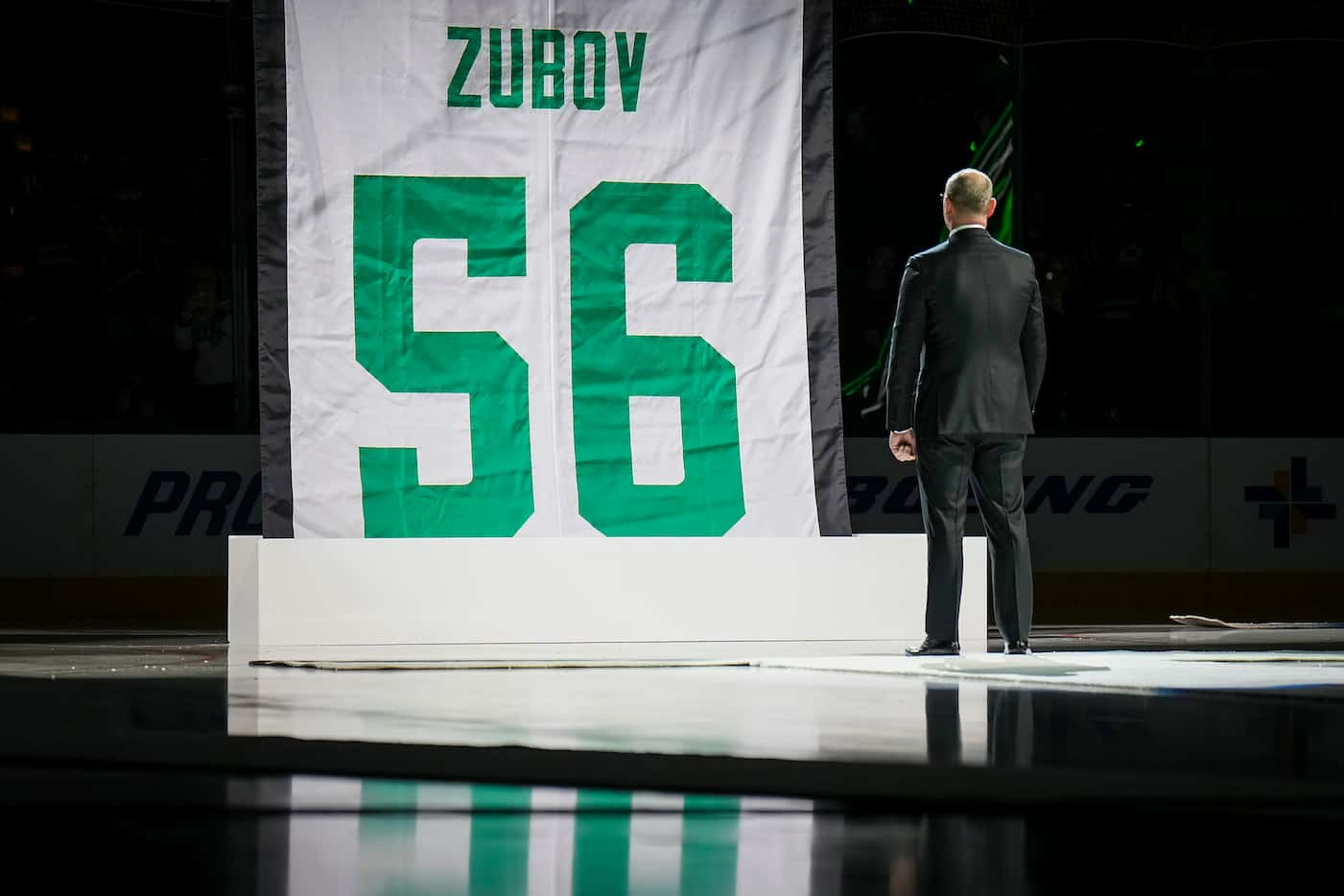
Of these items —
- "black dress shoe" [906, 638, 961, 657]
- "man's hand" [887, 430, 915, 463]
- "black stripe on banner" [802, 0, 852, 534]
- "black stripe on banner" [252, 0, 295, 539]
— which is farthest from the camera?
"black stripe on banner" [802, 0, 852, 534]

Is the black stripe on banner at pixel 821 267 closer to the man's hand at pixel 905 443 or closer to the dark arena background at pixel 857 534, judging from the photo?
the dark arena background at pixel 857 534

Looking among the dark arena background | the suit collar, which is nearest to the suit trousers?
the dark arena background

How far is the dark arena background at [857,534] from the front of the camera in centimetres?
285

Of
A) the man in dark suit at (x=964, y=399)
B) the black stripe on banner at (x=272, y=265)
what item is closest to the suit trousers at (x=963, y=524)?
the man in dark suit at (x=964, y=399)

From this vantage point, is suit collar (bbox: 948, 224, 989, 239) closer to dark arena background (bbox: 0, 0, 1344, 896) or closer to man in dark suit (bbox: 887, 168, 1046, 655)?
man in dark suit (bbox: 887, 168, 1046, 655)

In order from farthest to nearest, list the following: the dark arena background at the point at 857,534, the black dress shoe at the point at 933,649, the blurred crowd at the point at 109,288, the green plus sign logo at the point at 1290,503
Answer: the green plus sign logo at the point at 1290,503
the blurred crowd at the point at 109,288
the black dress shoe at the point at 933,649
the dark arena background at the point at 857,534

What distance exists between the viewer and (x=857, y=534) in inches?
314

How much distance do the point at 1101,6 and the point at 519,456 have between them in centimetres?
760

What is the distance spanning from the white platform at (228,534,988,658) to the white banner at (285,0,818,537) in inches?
8.8

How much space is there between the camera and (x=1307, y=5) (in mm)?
13547

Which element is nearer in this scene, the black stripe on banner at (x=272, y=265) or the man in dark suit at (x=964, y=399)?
the man in dark suit at (x=964, y=399)

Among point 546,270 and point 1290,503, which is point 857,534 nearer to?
point 546,270

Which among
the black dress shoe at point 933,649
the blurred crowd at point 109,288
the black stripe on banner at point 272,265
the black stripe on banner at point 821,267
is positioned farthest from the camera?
the blurred crowd at point 109,288

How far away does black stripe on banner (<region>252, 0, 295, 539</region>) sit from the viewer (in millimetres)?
7031
